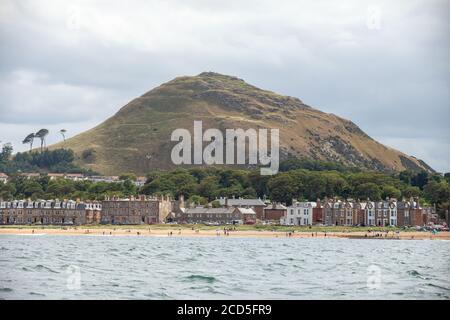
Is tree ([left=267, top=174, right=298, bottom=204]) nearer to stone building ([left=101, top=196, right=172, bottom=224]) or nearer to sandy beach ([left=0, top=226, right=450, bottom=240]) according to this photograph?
stone building ([left=101, top=196, right=172, bottom=224])

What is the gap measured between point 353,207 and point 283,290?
115286mm

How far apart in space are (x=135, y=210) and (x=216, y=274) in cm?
11900

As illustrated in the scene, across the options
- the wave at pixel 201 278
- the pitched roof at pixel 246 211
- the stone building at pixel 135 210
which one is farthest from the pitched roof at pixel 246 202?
the wave at pixel 201 278

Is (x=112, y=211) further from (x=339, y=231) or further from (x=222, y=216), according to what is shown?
(x=339, y=231)

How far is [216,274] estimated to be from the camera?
195 ft

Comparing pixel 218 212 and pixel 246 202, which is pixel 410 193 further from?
pixel 218 212

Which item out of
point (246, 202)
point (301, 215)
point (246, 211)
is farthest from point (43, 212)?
point (301, 215)

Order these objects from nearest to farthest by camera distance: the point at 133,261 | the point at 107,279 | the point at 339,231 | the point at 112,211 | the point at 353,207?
the point at 107,279
the point at 133,261
the point at 339,231
the point at 353,207
the point at 112,211

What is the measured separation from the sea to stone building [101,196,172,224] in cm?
8736

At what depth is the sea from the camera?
159ft

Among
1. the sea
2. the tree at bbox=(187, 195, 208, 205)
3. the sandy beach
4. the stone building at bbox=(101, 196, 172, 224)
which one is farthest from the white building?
the sea

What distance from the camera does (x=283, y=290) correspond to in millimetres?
49844

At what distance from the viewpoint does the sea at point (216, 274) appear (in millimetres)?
48344

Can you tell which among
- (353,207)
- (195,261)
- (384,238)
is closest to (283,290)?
(195,261)
